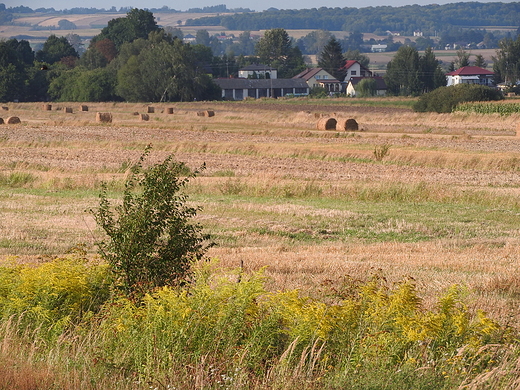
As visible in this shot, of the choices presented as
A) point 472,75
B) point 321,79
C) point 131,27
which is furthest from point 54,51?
point 472,75

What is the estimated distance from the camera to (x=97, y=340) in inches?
344

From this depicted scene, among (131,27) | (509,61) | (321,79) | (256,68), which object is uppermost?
(131,27)

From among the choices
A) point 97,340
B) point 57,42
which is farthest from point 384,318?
point 57,42

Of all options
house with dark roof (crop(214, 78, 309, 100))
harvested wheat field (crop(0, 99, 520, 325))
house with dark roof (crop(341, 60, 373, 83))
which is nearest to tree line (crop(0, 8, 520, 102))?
house with dark roof (crop(214, 78, 309, 100))

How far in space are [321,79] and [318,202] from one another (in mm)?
139688

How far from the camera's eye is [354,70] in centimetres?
17788

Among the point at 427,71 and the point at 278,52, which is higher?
the point at 278,52

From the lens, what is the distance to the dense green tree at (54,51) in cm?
14150

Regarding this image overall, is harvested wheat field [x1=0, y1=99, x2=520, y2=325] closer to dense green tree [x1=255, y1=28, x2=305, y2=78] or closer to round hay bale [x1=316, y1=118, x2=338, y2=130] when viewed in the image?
round hay bale [x1=316, y1=118, x2=338, y2=130]

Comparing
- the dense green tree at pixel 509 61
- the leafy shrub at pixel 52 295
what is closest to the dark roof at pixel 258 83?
the dense green tree at pixel 509 61

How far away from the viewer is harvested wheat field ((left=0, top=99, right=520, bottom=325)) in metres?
14.2

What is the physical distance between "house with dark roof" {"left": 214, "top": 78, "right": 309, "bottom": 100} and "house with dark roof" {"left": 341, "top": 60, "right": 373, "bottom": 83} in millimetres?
20154

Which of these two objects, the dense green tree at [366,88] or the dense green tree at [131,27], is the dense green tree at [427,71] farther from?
the dense green tree at [131,27]

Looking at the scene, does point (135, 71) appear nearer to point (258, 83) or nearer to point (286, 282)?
point (258, 83)
